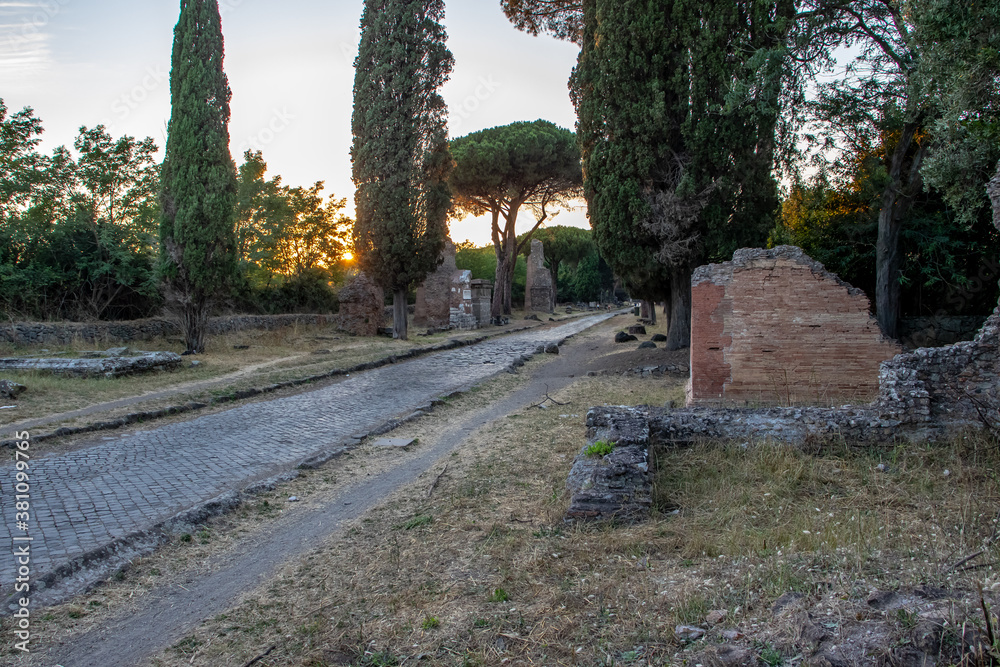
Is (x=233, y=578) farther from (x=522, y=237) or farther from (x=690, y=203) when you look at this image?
(x=522, y=237)

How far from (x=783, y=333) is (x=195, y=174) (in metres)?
15.8

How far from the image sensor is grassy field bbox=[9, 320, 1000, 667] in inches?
121

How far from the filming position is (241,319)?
2166 cm

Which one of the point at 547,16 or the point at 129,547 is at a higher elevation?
the point at 547,16

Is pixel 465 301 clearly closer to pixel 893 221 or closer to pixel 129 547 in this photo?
pixel 893 221

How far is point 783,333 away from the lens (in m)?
9.45

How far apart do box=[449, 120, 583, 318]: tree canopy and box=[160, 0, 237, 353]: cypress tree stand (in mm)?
13887

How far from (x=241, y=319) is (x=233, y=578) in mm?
18610

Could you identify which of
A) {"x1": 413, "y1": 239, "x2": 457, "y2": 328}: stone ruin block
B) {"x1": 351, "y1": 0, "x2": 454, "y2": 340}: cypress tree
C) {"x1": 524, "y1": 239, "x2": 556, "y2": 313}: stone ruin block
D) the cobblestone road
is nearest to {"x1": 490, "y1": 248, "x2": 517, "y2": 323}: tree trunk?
{"x1": 413, "y1": 239, "x2": 457, "y2": 328}: stone ruin block

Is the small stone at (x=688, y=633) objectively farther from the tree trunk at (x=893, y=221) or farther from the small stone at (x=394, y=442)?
the tree trunk at (x=893, y=221)

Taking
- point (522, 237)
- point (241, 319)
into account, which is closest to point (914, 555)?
point (241, 319)

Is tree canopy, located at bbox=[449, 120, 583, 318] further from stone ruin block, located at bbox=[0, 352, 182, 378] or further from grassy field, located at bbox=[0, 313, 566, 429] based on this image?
stone ruin block, located at bbox=[0, 352, 182, 378]

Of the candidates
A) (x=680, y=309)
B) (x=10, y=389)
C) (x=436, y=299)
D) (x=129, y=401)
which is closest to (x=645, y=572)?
(x=129, y=401)

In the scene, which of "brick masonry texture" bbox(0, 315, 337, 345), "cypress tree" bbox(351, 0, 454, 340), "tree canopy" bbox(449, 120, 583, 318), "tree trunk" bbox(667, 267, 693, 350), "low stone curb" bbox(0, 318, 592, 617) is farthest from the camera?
"tree canopy" bbox(449, 120, 583, 318)
